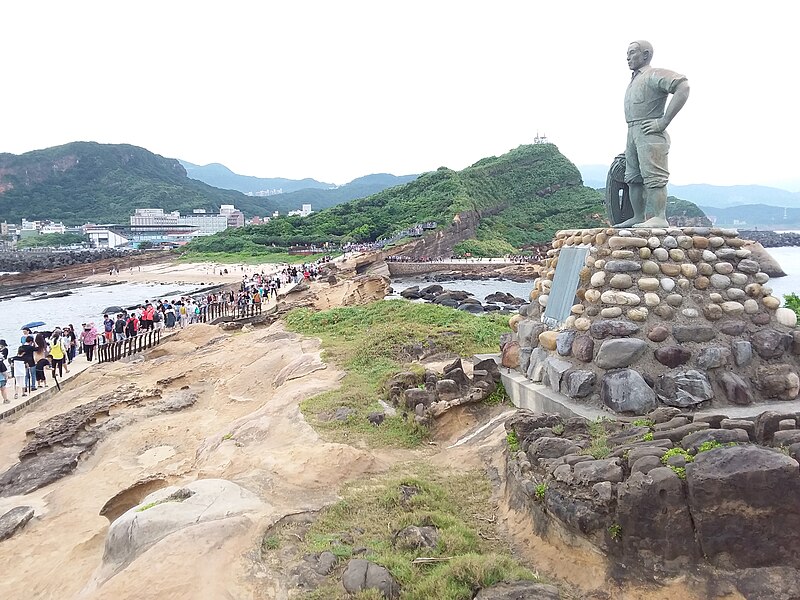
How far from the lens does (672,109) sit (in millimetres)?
7379

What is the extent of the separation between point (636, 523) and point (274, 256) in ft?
235

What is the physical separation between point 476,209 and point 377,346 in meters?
76.4

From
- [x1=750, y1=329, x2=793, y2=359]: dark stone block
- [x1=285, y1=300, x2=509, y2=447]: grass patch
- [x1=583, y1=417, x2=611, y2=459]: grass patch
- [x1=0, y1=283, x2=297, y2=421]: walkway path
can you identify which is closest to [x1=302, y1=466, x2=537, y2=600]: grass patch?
[x1=583, y1=417, x2=611, y2=459]: grass patch

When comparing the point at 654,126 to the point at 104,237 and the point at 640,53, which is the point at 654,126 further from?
the point at 104,237

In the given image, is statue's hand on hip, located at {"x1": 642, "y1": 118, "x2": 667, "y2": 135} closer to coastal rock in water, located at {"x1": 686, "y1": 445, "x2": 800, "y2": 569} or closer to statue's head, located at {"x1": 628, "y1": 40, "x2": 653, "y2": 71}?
statue's head, located at {"x1": 628, "y1": 40, "x2": 653, "y2": 71}

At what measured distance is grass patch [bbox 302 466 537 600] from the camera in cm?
414

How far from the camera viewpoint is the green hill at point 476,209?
8150cm

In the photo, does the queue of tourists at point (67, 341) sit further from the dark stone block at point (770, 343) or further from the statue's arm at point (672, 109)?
the dark stone block at point (770, 343)

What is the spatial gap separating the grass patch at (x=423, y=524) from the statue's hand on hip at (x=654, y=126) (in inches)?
195

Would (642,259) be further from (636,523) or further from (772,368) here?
(636,523)

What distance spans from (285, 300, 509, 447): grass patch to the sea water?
18.2 meters

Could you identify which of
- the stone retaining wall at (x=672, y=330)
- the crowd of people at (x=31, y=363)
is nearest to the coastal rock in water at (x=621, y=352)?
the stone retaining wall at (x=672, y=330)

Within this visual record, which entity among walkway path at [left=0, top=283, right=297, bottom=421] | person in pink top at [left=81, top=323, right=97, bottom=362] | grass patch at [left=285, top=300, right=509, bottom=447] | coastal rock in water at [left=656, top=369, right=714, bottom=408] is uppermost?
coastal rock in water at [left=656, top=369, right=714, bottom=408]

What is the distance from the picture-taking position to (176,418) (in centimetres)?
1162
